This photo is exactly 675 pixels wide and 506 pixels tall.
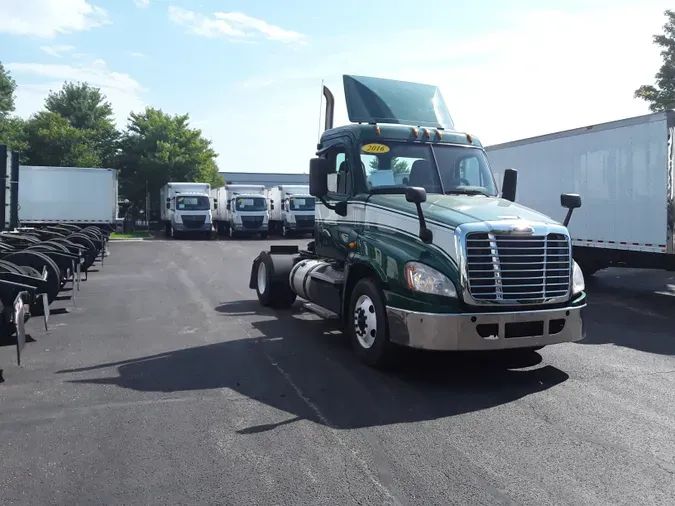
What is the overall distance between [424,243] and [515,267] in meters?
0.91

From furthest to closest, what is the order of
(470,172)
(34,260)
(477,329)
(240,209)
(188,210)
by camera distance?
1. (240,209)
2. (188,210)
3. (34,260)
4. (470,172)
5. (477,329)

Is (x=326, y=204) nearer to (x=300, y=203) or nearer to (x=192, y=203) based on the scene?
(x=192, y=203)

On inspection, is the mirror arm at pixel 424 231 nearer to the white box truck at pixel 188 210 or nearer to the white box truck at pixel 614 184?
the white box truck at pixel 614 184

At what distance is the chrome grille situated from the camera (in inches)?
239

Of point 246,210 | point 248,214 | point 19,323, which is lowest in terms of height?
point 19,323

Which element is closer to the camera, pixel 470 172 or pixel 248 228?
pixel 470 172

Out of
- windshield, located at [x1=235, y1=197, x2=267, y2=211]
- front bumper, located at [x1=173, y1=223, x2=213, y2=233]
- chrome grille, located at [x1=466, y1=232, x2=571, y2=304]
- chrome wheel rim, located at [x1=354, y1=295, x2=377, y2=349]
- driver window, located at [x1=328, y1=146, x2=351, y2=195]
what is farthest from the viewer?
windshield, located at [x1=235, y1=197, x2=267, y2=211]

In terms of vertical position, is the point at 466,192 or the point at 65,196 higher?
the point at 65,196

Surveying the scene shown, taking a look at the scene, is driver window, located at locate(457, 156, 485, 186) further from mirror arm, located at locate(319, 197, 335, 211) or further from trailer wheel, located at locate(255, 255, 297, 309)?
trailer wheel, located at locate(255, 255, 297, 309)

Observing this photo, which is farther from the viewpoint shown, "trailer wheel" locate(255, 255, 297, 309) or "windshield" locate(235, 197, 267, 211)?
"windshield" locate(235, 197, 267, 211)

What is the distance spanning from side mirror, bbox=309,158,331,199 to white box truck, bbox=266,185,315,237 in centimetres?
2610

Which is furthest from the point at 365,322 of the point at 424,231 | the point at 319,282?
the point at 319,282

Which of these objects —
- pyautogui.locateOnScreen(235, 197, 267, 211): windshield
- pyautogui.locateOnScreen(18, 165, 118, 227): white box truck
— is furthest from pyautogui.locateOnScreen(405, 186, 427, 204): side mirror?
pyautogui.locateOnScreen(235, 197, 267, 211): windshield

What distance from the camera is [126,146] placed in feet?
157
